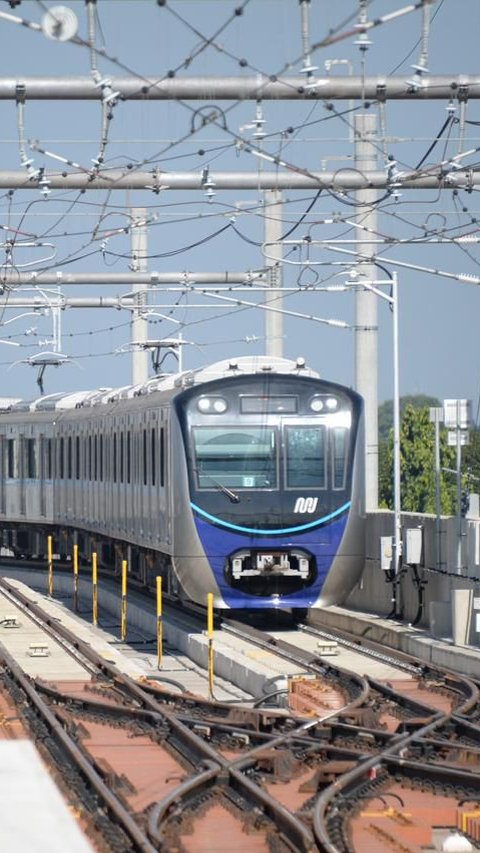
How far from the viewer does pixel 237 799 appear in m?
12.2

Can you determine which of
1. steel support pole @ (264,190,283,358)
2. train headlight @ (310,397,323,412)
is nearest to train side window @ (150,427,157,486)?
train headlight @ (310,397,323,412)

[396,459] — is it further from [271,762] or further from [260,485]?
[271,762]

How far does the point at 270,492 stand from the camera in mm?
22641

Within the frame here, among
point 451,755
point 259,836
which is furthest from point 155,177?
point 259,836

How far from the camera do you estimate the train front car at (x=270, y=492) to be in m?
22.5

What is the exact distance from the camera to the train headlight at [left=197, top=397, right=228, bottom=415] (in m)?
22.6

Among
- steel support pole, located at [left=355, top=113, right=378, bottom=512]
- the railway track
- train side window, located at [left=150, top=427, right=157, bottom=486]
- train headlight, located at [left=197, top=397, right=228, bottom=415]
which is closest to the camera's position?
the railway track

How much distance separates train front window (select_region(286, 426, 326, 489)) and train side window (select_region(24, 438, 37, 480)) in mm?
14911

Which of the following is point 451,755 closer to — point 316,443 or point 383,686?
point 383,686

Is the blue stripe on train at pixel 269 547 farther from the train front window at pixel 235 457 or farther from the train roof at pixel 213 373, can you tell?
the train roof at pixel 213 373

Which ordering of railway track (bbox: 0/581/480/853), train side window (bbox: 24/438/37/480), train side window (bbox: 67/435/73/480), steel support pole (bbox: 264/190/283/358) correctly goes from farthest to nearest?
1. train side window (bbox: 24/438/37/480)
2. train side window (bbox: 67/435/73/480)
3. steel support pole (bbox: 264/190/283/358)
4. railway track (bbox: 0/581/480/853)

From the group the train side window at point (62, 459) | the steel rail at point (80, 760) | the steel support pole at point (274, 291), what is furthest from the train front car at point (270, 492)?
the train side window at point (62, 459)

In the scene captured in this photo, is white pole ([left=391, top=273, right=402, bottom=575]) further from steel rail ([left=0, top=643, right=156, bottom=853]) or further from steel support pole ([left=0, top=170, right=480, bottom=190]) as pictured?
steel rail ([left=0, top=643, right=156, bottom=853])

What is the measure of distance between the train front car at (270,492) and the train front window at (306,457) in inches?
0.5
